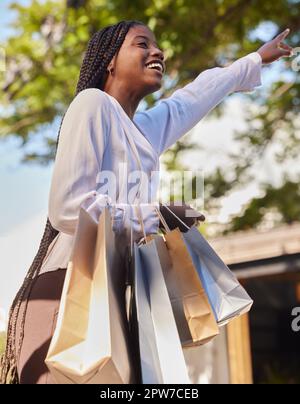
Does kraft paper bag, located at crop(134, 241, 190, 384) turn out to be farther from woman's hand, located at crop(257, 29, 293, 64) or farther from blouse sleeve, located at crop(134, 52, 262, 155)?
woman's hand, located at crop(257, 29, 293, 64)

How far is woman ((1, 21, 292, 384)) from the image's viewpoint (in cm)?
164

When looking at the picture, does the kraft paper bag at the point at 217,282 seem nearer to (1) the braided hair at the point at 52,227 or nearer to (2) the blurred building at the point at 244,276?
(1) the braided hair at the point at 52,227

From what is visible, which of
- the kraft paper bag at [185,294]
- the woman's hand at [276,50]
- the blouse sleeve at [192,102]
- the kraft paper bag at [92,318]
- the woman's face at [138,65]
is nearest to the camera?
the kraft paper bag at [92,318]

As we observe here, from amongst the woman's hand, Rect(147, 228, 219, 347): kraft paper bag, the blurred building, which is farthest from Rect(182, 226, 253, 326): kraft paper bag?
the blurred building

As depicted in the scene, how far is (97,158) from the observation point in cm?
170

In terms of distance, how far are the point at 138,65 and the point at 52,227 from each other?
463mm

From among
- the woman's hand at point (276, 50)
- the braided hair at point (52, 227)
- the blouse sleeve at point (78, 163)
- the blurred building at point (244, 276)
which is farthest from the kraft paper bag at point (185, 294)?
the blurred building at point (244, 276)

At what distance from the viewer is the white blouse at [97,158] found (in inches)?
64.3

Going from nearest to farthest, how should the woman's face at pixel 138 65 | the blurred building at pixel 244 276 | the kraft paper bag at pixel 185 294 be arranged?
1. the kraft paper bag at pixel 185 294
2. the woman's face at pixel 138 65
3. the blurred building at pixel 244 276

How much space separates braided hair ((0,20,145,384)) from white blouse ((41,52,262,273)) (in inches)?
1.4

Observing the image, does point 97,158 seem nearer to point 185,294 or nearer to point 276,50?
point 185,294

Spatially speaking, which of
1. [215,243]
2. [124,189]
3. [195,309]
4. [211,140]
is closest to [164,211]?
[124,189]

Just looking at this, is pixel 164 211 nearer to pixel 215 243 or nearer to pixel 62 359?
pixel 62 359

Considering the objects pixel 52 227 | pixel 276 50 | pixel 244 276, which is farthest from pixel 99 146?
pixel 244 276
